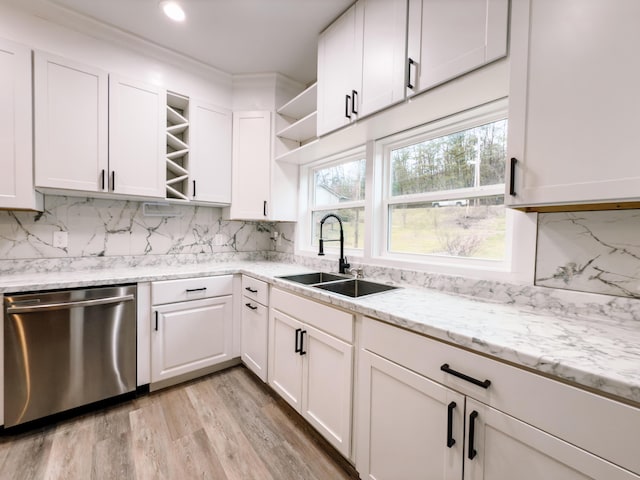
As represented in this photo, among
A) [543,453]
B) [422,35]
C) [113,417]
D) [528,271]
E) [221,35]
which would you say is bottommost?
[113,417]

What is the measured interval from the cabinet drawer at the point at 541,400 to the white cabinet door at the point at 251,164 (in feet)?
6.50

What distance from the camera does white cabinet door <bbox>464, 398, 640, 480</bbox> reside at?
2.21 ft

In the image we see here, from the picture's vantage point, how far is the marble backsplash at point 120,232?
2.01 meters

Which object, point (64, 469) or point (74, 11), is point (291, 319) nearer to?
point (64, 469)

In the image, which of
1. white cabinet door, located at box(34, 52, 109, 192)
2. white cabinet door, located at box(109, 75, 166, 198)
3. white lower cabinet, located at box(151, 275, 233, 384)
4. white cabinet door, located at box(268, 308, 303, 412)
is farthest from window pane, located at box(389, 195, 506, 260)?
white cabinet door, located at box(34, 52, 109, 192)

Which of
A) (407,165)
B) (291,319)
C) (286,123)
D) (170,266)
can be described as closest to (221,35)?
(286,123)

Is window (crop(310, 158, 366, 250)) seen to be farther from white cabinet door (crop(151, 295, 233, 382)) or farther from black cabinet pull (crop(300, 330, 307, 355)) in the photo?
white cabinet door (crop(151, 295, 233, 382))

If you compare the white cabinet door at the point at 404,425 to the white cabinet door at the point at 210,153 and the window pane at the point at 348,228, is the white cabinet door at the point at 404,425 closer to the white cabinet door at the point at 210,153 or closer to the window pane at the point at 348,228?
the window pane at the point at 348,228

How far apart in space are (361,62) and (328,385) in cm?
185

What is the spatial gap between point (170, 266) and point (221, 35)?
196 cm

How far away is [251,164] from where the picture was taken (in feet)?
8.70

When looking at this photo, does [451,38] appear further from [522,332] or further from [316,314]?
[316,314]

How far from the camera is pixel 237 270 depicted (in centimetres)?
236

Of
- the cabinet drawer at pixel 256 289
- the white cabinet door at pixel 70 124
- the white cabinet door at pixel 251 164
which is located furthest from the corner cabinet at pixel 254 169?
the white cabinet door at pixel 70 124
